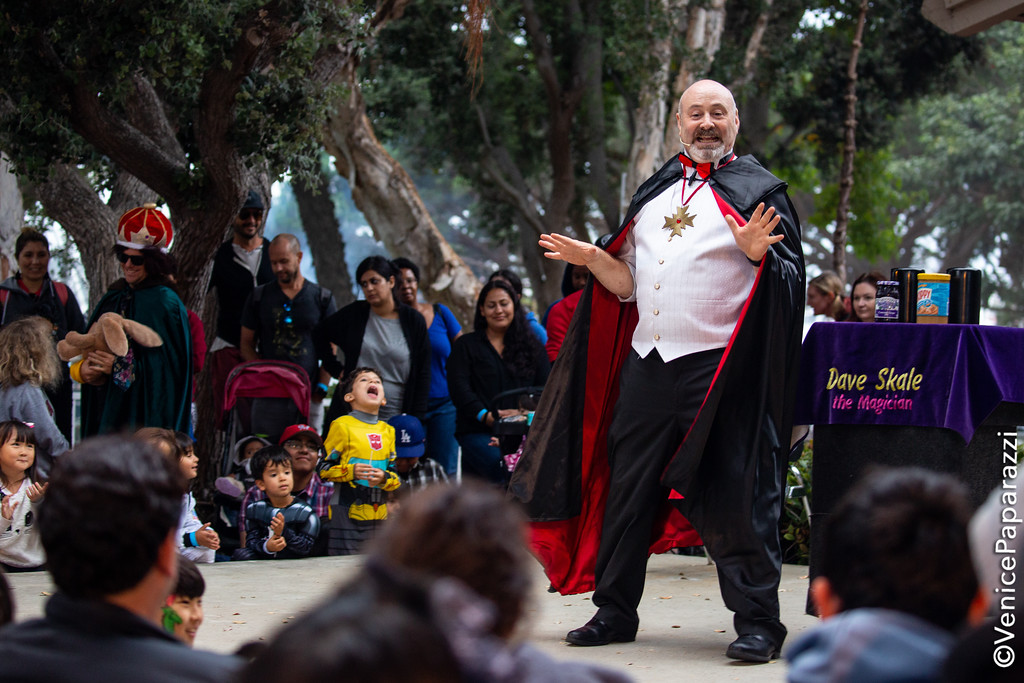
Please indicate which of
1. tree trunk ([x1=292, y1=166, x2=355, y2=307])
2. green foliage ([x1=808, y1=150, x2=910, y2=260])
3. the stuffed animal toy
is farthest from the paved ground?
green foliage ([x1=808, y1=150, x2=910, y2=260])

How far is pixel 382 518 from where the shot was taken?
272 inches

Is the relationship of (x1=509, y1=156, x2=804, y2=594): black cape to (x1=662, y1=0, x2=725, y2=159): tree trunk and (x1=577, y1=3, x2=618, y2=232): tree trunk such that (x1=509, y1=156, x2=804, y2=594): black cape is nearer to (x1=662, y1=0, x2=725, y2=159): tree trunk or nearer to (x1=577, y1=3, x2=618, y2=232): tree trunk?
(x1=662, y1=0, x2=725, y2=159): tree trunk

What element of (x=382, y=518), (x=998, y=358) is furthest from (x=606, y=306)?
(x=382, y=518)

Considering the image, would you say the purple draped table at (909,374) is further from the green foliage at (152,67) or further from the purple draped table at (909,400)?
the green foliage at (152,67)

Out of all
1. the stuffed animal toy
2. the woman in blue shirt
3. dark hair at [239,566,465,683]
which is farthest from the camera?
the woman in blue shirt

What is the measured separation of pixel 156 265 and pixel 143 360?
1.75 feet

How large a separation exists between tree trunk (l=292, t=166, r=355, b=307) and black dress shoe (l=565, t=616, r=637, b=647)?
1226 cm

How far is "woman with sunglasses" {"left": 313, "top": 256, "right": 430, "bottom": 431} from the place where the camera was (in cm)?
739

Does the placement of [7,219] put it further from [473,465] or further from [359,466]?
[473,465]

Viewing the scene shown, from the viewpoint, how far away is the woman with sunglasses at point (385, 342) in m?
7.39

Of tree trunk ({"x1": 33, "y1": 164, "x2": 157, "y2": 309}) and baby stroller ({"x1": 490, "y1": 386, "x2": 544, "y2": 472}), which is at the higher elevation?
tree trunk ({"x1": 33, "y1": 164, "x2": 157, "y2": 309})

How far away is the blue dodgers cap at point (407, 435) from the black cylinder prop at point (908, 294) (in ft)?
11.3

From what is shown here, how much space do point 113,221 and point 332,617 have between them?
8.02 meters

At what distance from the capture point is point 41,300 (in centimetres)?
728
